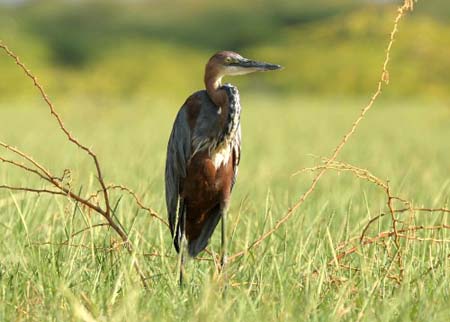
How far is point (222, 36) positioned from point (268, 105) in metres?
41.3

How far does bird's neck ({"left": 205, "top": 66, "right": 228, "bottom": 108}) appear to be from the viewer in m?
2.96

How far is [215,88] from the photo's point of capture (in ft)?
9.84

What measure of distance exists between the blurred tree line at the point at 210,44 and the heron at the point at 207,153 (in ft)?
106

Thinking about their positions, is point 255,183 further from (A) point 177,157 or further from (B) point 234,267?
(B) point 234,267

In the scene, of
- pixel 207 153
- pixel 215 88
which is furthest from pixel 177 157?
pixel 215 88

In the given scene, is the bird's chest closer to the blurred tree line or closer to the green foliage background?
the green foliage background

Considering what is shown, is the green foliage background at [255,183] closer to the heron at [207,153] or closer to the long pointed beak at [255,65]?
the heron at [207,153]

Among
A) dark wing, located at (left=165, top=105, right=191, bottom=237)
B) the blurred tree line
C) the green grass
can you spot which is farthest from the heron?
the blurred tree line

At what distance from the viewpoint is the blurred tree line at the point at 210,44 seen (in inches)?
1823

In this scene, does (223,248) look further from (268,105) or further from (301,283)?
(268,105)

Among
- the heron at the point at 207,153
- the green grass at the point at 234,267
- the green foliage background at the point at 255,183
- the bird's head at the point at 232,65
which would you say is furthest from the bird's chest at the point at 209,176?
the bird's head at the point at 232,65

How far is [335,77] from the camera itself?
47469 millimetres

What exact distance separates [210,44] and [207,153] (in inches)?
2397

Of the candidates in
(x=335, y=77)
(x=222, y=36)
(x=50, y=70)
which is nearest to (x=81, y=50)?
(x=50, y=70)
